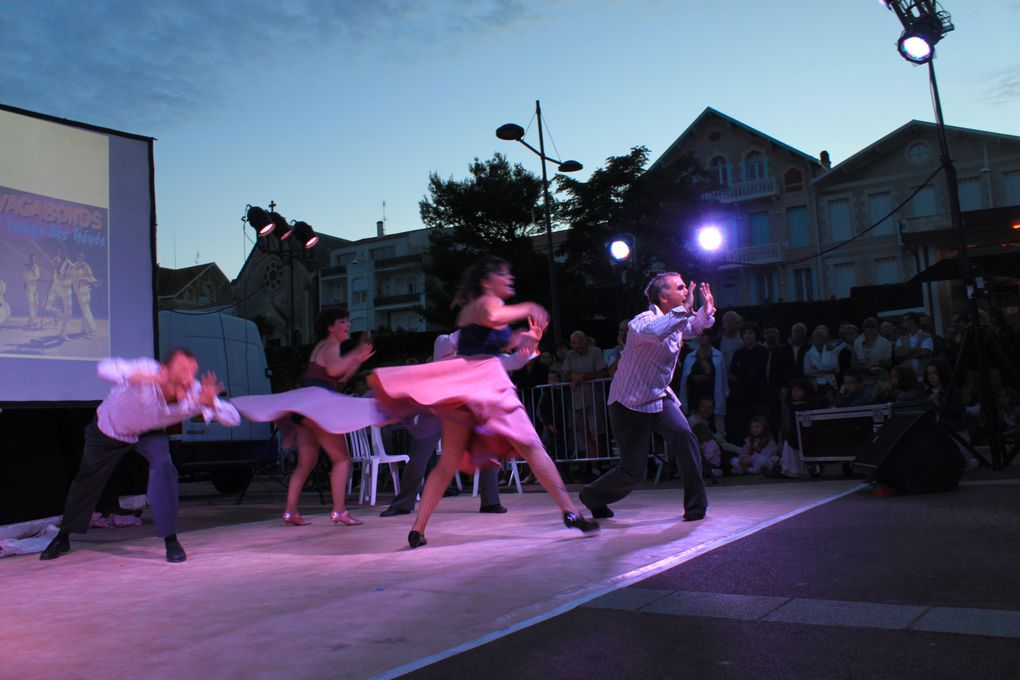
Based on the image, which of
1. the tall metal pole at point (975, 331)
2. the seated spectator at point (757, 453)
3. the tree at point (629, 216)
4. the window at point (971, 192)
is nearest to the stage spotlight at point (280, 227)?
the seated spectator at point (757, 453)

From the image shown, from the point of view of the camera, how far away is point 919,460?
6738mm

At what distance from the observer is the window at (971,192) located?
121 feet

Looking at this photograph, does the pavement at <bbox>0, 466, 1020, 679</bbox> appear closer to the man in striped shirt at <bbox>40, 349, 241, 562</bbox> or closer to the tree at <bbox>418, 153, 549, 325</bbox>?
the man in striped shirt at <bbox>40, 349, 241, 562</bbox>

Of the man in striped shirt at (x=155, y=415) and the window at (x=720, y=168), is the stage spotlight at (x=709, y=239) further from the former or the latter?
the window at (x=720, y=168)

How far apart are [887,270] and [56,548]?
38.8 m

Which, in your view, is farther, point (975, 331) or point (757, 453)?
point (757, 453)

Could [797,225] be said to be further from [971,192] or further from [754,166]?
[971,192]

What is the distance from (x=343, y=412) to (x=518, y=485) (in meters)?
3.26

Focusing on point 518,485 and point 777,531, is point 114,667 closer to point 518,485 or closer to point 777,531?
point 777,531

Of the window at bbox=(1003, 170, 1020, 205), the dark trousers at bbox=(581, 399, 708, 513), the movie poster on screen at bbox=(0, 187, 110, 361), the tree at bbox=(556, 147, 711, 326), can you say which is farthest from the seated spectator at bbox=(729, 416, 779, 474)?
the window at bbox=(1003, 170, 1020, 205)

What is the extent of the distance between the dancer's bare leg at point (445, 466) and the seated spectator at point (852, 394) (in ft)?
17.4

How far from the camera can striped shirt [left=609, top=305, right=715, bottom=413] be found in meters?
6.12

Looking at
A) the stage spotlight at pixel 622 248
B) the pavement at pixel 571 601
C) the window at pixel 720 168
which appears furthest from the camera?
the window at pixel 720 168

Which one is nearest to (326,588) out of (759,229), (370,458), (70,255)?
(70,255)
